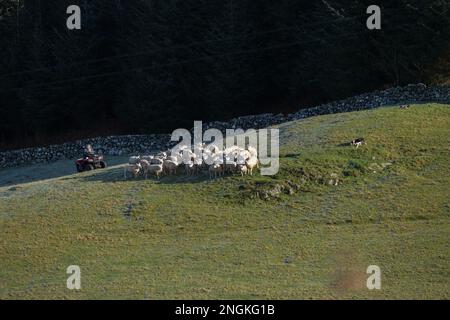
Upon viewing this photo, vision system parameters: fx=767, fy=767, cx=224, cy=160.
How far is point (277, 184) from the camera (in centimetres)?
3616

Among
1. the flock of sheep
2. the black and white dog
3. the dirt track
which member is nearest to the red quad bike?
the flock of sheep

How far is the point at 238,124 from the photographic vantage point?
5825cm

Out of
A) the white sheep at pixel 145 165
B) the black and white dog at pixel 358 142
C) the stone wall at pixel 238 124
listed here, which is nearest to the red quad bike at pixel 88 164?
the white sheep at pixel 145 165

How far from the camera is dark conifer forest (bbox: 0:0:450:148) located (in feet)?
204

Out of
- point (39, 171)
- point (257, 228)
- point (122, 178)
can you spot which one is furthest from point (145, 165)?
point (39, 171)

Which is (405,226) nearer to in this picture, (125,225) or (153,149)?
(125,225)

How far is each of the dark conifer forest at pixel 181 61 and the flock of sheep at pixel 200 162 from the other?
25076 millimetres

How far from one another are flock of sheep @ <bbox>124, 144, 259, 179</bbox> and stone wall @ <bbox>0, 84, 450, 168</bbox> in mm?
15640

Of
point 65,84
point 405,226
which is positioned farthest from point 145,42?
point 405,226

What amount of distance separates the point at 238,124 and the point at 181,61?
16473mm

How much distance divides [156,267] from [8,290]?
547cm

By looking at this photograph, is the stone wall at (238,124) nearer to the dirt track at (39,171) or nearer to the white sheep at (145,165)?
the dirt track at (39,171)

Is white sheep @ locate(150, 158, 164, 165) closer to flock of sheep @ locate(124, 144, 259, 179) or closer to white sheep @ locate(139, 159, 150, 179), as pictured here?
flock of sheep @ locate(124, 144, 259, 179)

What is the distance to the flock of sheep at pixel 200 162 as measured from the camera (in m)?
37.4
